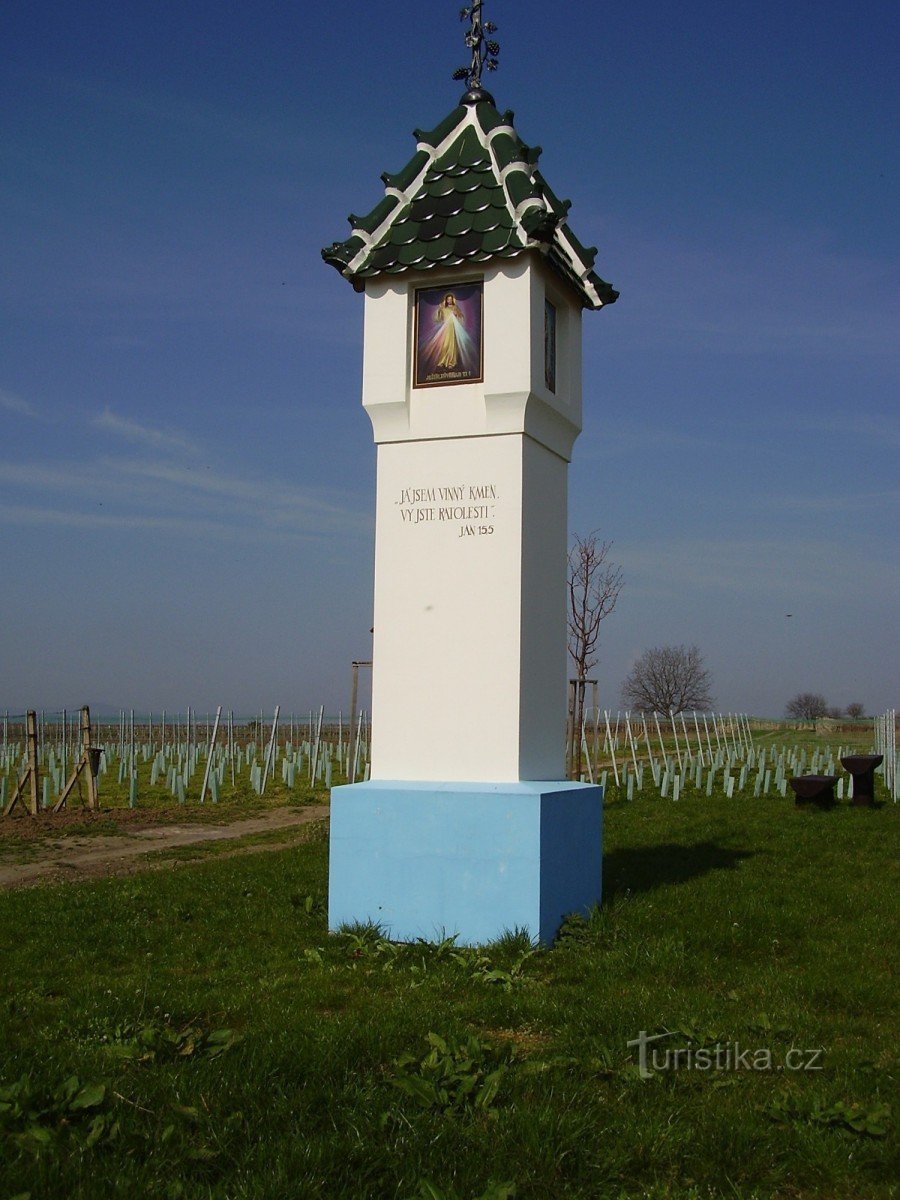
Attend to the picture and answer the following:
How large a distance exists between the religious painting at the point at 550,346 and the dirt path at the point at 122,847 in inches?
280

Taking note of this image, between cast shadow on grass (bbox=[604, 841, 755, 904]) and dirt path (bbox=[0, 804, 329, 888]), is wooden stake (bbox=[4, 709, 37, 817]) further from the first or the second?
cast shadow on grass (bbox=[604, 841, 755, 904])

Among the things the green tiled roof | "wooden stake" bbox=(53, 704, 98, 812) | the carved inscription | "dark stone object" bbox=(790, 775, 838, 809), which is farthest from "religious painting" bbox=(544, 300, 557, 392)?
"wooden stake" bbox=(53, 704, 98, 812)

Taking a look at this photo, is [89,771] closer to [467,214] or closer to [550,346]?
[550,346]

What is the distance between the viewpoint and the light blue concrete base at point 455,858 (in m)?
7.39

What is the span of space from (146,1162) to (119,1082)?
694mm

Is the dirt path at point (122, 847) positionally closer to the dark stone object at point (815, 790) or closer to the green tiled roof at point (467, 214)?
the green tiled roof at point (467, 214)

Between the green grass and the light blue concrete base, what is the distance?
0.82ft

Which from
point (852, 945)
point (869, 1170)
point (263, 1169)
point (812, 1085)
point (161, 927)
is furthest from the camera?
point (161, 927)

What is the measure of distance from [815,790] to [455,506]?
1068 centimetres

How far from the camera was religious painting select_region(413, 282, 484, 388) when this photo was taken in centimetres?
827

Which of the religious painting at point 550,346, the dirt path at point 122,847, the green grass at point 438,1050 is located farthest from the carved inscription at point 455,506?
the dirt path at point 122,847

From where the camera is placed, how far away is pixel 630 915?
26.0ft

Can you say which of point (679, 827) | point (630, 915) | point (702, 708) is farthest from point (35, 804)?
point (702, 708)

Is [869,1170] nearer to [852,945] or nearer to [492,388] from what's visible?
[852,945]
